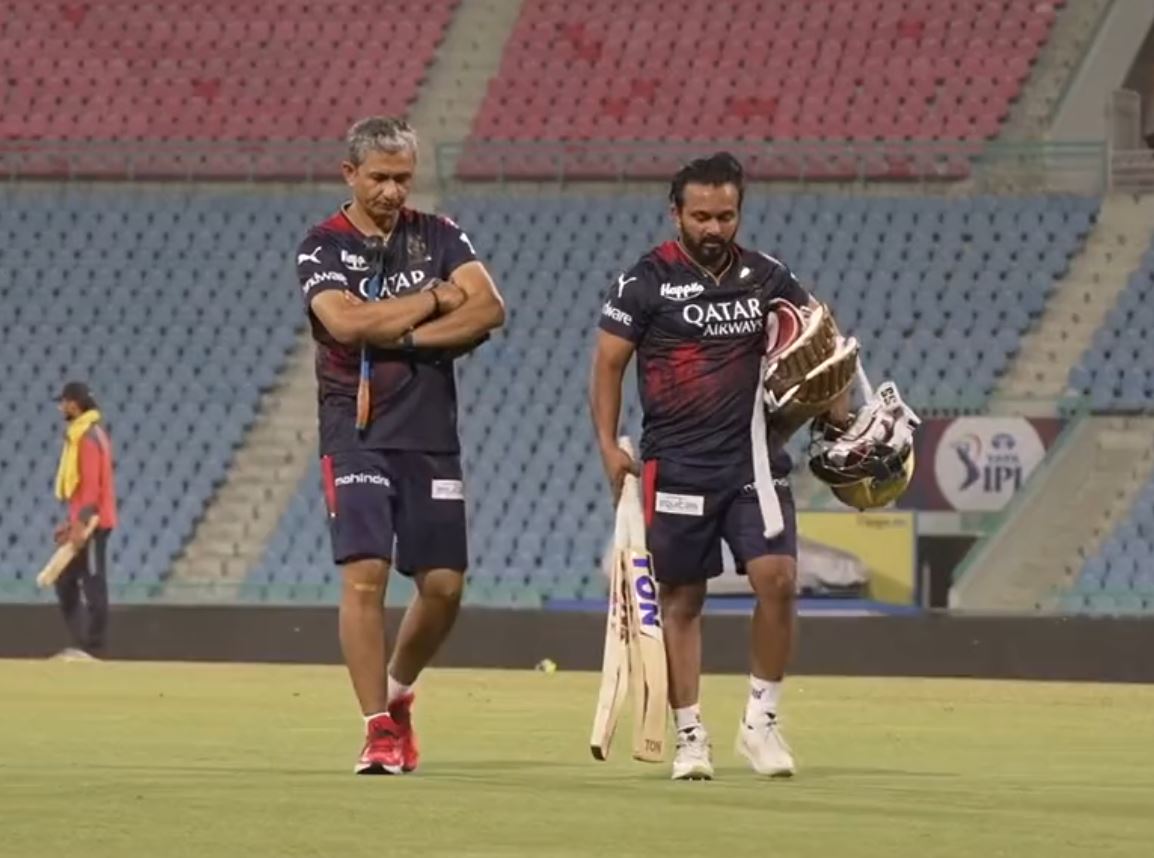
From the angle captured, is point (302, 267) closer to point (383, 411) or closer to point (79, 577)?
point (383, 411)

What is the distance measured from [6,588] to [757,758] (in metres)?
15.2

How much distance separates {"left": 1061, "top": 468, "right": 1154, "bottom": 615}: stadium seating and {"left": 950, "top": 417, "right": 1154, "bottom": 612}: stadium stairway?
0.68ft

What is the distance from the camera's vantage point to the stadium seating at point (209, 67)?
30.9 meters

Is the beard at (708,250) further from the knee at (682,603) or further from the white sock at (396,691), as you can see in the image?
the white sock at (396,691)

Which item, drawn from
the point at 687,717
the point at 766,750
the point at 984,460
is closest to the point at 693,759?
the point at 687,717

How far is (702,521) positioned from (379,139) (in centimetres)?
156

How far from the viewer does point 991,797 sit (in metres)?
8.46

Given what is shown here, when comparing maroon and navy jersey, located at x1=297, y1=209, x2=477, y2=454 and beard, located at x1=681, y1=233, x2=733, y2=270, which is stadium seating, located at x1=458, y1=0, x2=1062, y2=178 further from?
maroon and navy jersey, located at x1=297, y1=209, x2=477, y2=454

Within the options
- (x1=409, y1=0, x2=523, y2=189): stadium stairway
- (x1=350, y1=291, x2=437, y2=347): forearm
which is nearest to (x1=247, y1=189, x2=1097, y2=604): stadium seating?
(x1=409, y1=0, x2=523, y2=189): stadium stairway

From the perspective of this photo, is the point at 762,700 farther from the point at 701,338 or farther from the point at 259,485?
the point at 259,485

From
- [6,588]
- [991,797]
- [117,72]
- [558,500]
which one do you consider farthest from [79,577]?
[991,797]

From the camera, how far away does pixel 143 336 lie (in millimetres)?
27766

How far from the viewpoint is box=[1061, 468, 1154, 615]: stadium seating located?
2127 centimetres

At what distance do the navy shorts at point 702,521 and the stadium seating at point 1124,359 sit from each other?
14263mm
